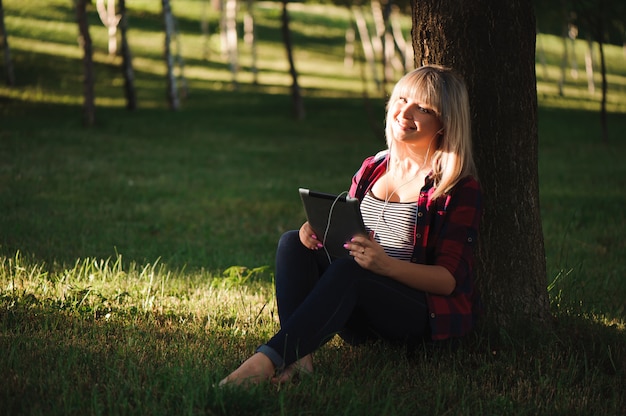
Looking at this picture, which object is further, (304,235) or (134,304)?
(134,304)

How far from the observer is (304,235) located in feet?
13.0

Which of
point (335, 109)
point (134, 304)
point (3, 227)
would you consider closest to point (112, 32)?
point (335, 109)

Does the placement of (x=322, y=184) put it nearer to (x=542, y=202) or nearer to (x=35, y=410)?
(x=542, y=202)

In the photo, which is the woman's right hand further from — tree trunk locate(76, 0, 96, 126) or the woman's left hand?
tree trunk locate(76, 0, 96, 126)

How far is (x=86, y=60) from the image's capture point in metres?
19.3

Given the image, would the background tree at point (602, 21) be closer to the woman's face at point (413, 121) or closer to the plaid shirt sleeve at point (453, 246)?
the woman's face at point (413, 121)

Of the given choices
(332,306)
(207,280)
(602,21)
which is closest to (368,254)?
(332,306)

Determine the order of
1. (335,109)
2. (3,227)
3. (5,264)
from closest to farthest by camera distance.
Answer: (5,264) → (3,227) → (335,109)

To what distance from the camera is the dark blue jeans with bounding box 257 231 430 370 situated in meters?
3.54

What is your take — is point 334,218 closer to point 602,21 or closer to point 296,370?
point 296,370

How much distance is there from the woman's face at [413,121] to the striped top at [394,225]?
351 millimetres

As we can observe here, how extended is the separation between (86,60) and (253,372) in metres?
17.4

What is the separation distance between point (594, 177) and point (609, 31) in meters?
5.86

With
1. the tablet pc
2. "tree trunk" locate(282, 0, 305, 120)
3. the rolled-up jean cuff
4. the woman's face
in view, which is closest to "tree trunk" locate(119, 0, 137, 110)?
"tree trunk" locate(282, 0, 305, 120)
